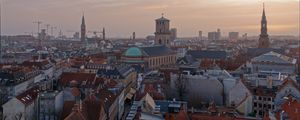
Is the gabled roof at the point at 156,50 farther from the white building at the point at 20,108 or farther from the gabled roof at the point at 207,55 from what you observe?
the white building at the point at 20,108

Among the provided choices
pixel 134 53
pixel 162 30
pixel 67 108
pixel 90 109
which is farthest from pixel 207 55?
pixel 90 109

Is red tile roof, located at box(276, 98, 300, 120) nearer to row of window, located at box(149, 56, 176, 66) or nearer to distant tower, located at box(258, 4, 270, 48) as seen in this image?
row of window, located at box(149, 56, 176, 66)

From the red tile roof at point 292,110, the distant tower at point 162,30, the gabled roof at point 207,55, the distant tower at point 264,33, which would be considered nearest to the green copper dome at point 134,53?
the gabled roof at point 207,55

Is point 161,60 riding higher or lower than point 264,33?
lower

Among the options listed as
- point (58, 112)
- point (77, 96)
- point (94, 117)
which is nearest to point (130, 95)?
point (77, 96)

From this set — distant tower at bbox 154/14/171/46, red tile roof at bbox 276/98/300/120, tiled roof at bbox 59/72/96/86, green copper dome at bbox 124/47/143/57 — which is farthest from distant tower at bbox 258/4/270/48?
red tile roof at bbox 276/98/300/120

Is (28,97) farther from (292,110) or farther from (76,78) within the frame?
(292,110)

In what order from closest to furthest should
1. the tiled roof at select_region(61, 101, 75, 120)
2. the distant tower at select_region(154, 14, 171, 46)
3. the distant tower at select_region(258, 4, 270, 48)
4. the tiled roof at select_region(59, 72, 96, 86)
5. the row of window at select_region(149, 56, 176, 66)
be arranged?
1. the tiled roof at select_region(61, 101, 75, 120)
2. the tiled roof at select_region(59, 72, 96, 86)
3. the row of window at select_region(149, 56, 176, 66)
4. the distant tower at select_region(258, 4, 270, 48)
5. the distant tower at select_region(154, 14, 171, 46)

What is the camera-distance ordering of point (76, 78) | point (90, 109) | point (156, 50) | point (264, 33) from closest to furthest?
point (90, 109)
point (76, 78)
point (156, 50)
point (264, 33)

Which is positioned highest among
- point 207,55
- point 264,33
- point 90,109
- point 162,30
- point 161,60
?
point 162,30

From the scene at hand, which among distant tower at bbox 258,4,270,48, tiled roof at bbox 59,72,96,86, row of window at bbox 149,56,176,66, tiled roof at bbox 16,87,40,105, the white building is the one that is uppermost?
distant tower at bbox 258,4,270,48

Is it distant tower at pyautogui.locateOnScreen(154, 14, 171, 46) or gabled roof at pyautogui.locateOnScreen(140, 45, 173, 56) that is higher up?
distant tower at pyautogui.locateOnScreen(154, 14, 171, 46)
